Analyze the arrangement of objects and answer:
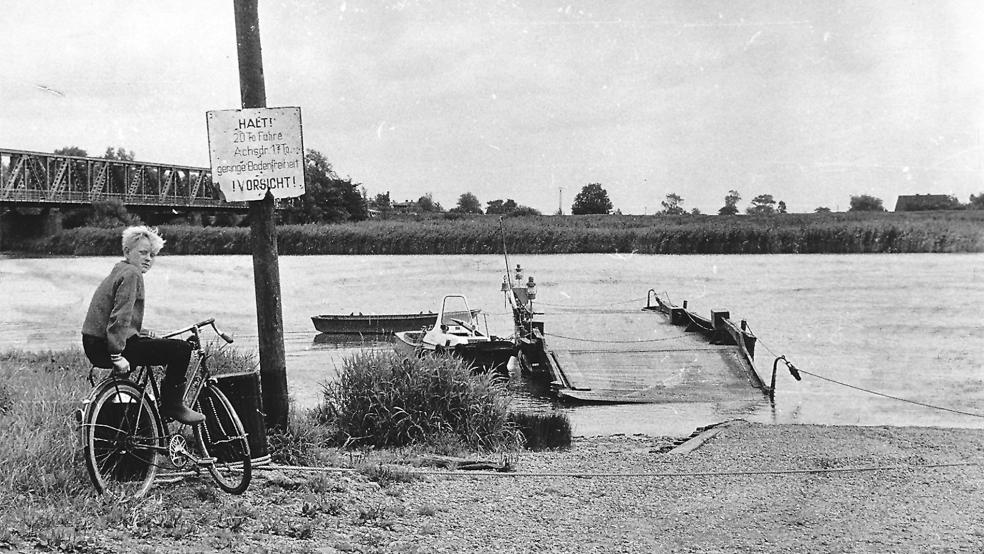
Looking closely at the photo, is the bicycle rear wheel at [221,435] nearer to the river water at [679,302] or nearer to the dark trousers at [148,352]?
the dark trousers at [148,352]

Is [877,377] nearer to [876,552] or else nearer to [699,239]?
[876,552]

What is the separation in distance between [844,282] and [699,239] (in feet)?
58.2

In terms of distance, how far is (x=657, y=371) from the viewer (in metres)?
18.6

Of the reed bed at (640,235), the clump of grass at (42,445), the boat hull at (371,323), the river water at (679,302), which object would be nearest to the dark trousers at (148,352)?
the clump of grass at (42,445)

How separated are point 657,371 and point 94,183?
26.7 metres

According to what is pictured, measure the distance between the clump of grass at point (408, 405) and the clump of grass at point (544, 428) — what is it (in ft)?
6.24

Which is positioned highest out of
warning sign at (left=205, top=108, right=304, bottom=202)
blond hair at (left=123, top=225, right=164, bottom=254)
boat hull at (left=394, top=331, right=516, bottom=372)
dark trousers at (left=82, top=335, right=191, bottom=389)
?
warning sign at (left=205, top=108, right=304, bottom=202)

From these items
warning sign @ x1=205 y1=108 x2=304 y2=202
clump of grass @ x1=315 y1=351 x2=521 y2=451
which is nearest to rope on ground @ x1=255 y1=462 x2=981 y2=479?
warning sign @ x1=205 y1=108 x2=304 y2=202

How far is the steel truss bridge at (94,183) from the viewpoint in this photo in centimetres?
3080

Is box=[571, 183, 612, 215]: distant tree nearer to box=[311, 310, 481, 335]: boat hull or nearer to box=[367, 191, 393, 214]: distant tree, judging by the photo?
box=[367, 191, 393, 214]: distant tree

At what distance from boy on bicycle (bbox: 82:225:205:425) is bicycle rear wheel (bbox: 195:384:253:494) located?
61 cm

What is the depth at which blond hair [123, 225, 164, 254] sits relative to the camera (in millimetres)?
5328

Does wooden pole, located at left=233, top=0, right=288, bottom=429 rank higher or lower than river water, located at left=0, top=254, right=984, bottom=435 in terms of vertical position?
higher

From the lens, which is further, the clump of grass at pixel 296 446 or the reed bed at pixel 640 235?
the reed bed at pixel 640 235
